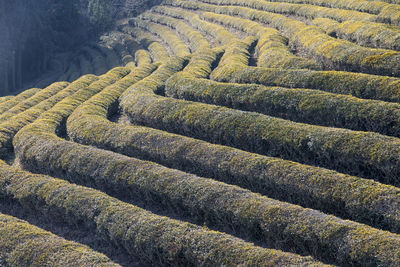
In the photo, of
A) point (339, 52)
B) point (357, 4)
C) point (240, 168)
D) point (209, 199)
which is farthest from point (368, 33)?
point (209, 199)

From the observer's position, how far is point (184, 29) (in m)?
54.9

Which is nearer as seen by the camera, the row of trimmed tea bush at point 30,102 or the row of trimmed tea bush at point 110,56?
the row of trimmed tea bush at point 30,102

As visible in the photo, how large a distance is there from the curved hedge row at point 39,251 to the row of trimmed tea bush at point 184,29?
104 feet

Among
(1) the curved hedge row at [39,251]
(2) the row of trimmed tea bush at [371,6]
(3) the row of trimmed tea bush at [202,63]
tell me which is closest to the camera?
(1) the curved hedge row at [39,251]

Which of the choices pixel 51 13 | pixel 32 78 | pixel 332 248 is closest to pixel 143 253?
pixel 332 248

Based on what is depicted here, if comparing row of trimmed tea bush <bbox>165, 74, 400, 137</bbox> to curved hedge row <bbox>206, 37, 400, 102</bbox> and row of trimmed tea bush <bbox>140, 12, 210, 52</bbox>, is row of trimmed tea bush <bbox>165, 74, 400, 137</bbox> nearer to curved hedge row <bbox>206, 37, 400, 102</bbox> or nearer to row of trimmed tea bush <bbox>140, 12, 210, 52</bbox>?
curved hedge row <bbox>206, 37, 400, 102</bbox>

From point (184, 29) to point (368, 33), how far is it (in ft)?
107

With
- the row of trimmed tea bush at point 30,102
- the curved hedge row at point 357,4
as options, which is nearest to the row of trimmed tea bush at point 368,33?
the curved hedge row at point 357,4

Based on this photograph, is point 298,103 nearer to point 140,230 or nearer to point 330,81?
point 330,81

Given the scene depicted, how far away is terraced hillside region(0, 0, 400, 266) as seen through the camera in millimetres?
13039

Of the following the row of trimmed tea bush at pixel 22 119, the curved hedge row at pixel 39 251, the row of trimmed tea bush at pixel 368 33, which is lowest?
the row of trimmed tea bush at pixel 22 119

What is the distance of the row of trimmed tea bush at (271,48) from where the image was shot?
26.3 m

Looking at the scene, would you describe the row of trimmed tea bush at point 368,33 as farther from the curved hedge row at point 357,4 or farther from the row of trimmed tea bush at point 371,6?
the curved hedge row at point 357,4

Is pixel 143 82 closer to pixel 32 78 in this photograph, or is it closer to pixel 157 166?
pixel 157 166
